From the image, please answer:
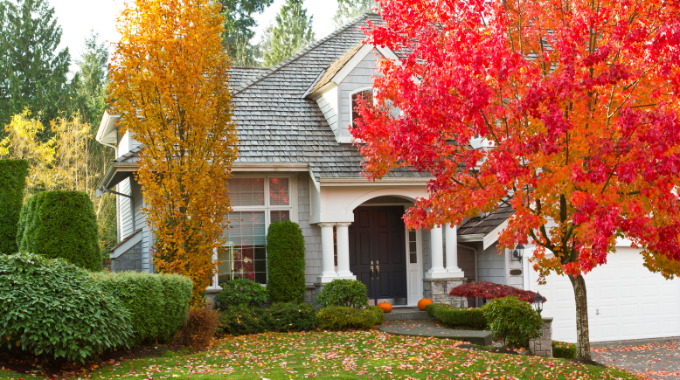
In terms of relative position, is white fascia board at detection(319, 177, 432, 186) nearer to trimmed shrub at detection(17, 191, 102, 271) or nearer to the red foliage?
the red foliage

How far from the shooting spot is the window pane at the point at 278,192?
1351cm

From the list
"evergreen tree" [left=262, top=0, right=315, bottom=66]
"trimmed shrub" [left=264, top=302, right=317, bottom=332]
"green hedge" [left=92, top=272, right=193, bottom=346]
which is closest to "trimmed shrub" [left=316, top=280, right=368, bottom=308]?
"trimmed shrub" [left=264, top=302, right=317, bottom=332]

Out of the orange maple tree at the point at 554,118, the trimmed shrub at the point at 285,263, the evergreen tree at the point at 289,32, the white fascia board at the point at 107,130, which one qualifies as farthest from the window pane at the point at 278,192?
the evergreen tree at the point at 289,32

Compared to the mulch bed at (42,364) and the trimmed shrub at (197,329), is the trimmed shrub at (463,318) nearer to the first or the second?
the trimmed shrub at (197,329)

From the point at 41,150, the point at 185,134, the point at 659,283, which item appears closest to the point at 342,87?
the point at 185,134

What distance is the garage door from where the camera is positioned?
43.2ft

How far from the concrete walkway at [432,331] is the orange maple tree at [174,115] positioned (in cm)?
371

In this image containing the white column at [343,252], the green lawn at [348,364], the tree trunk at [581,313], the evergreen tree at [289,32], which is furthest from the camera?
the evergreen tree at [289,32]

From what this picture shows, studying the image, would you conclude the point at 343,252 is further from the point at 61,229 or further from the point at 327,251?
the point at 61,229

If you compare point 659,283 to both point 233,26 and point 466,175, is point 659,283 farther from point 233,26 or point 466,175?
point 233,26

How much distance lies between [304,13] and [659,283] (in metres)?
26.3

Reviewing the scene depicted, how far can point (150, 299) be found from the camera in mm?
8469

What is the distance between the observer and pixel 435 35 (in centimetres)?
790

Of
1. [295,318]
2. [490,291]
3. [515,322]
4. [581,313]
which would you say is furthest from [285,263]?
[581,313]
